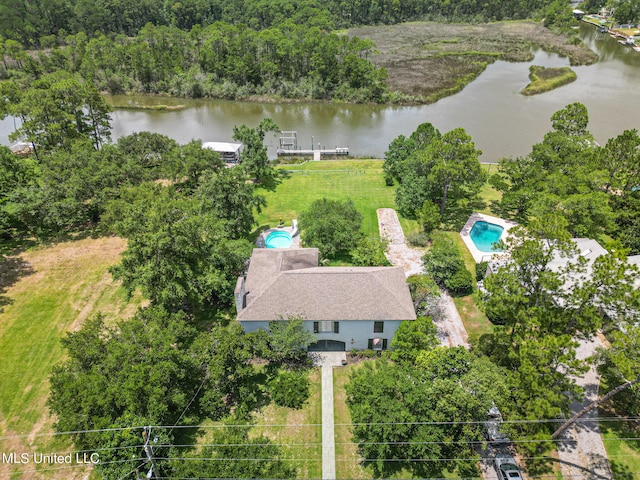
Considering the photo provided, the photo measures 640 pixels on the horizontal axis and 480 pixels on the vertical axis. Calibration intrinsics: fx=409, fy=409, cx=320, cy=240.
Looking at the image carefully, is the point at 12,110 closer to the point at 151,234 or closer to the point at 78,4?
the point at 151,234

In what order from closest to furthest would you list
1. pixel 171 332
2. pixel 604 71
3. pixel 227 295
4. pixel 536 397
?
pixel 536 397 → pixel 171 332 → pixel 227 295 → pixel 604 71

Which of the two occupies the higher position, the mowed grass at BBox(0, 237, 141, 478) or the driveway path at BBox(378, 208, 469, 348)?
the driveway path at BBox(378, 208, 469, 348)

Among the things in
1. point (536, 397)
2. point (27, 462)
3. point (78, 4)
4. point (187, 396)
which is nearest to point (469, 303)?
point (536, 397)

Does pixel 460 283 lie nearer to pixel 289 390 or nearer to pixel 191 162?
pixel 289 390

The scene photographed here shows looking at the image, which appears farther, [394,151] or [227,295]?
[394,151]

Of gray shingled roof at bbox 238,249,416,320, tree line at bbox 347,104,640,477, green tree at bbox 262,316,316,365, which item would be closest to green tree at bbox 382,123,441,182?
tree line at bbox 347,104,640,477

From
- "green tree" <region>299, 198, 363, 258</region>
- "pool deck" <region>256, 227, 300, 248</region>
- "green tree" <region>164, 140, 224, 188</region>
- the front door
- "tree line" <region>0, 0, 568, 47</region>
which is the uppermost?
"tree line" <region>0, 0, 568, 47</region>

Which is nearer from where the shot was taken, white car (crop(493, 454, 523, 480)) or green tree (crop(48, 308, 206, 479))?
green tree (crop(48, 308, 206, 479))

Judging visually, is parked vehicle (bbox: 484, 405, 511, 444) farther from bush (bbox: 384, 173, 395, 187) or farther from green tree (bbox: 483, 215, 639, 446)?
bush (bbox: 384, 173, 395, 187)
